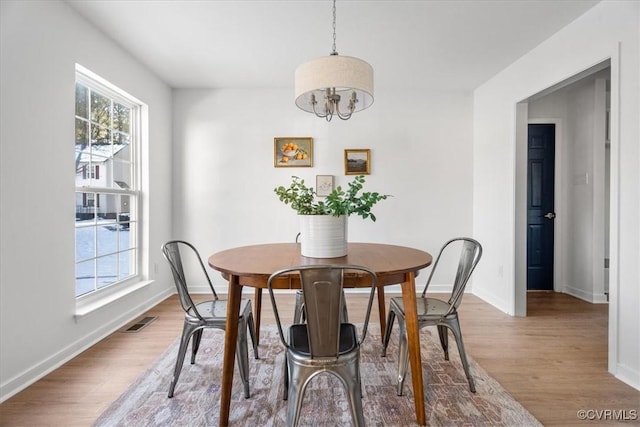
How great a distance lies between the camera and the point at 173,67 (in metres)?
3.33

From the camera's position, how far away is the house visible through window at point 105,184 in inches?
100

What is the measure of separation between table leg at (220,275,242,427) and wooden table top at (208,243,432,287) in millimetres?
69

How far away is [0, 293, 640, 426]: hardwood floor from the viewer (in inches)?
67.6

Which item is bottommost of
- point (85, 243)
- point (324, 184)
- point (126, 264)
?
point (126, 264)

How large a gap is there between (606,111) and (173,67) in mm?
4658

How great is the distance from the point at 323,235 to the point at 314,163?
2.32 meters

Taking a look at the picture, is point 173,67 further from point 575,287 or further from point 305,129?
A: point 575,287

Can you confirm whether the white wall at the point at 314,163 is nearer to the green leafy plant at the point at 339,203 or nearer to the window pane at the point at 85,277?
the window pane at the point at 85,277

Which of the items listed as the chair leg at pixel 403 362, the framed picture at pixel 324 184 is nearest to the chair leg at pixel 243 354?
the chair leg at pixel 403 362

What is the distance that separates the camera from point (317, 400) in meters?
1.78

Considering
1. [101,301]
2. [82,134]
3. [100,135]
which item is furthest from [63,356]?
[100,135]

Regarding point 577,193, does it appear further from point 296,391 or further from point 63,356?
point 63,356

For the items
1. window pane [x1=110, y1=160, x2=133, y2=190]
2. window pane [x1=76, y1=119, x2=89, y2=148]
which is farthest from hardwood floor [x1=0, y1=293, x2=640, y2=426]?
window pane [x1=76, y1=119, x2=89, y2=148]

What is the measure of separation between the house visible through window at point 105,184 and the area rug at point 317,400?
115cm
